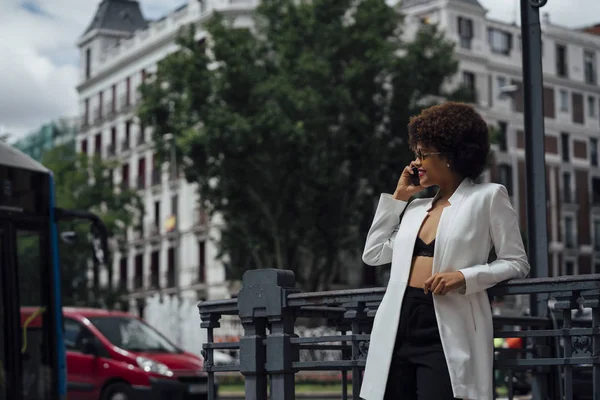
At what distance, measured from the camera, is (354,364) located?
5.36m

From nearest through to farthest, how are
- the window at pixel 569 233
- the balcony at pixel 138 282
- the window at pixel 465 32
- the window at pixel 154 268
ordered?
1. the window at pixel 465 32
2. the window at pixel 154 268
3. the balcony at pixel 138 282
4. the window at pixel 569 233

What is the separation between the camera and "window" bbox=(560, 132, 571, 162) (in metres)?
73.3

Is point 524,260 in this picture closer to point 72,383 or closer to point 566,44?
point 72,383

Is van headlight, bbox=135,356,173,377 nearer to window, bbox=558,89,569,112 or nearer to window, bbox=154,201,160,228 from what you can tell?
window, bbox=154,201,160,228

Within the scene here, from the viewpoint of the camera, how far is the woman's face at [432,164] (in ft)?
15.5

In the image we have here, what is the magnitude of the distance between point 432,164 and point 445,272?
18.3 inches

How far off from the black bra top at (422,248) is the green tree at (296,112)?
36.6 meters

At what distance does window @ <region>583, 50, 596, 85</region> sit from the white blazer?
240 ft

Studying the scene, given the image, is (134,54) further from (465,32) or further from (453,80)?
(453,80)

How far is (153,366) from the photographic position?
696 inches

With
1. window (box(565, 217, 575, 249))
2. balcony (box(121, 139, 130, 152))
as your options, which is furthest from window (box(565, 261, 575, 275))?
balcony (box(121, 139, 130, 152))

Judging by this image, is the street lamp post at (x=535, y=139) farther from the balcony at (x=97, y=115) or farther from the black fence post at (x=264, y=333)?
the balcony at (x=97, y=115)

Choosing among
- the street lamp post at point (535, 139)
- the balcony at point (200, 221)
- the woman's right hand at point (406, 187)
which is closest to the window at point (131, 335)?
the street lamp post at point (535, 139)

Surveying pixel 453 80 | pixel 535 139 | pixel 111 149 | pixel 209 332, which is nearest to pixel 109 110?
pixel 111 149
